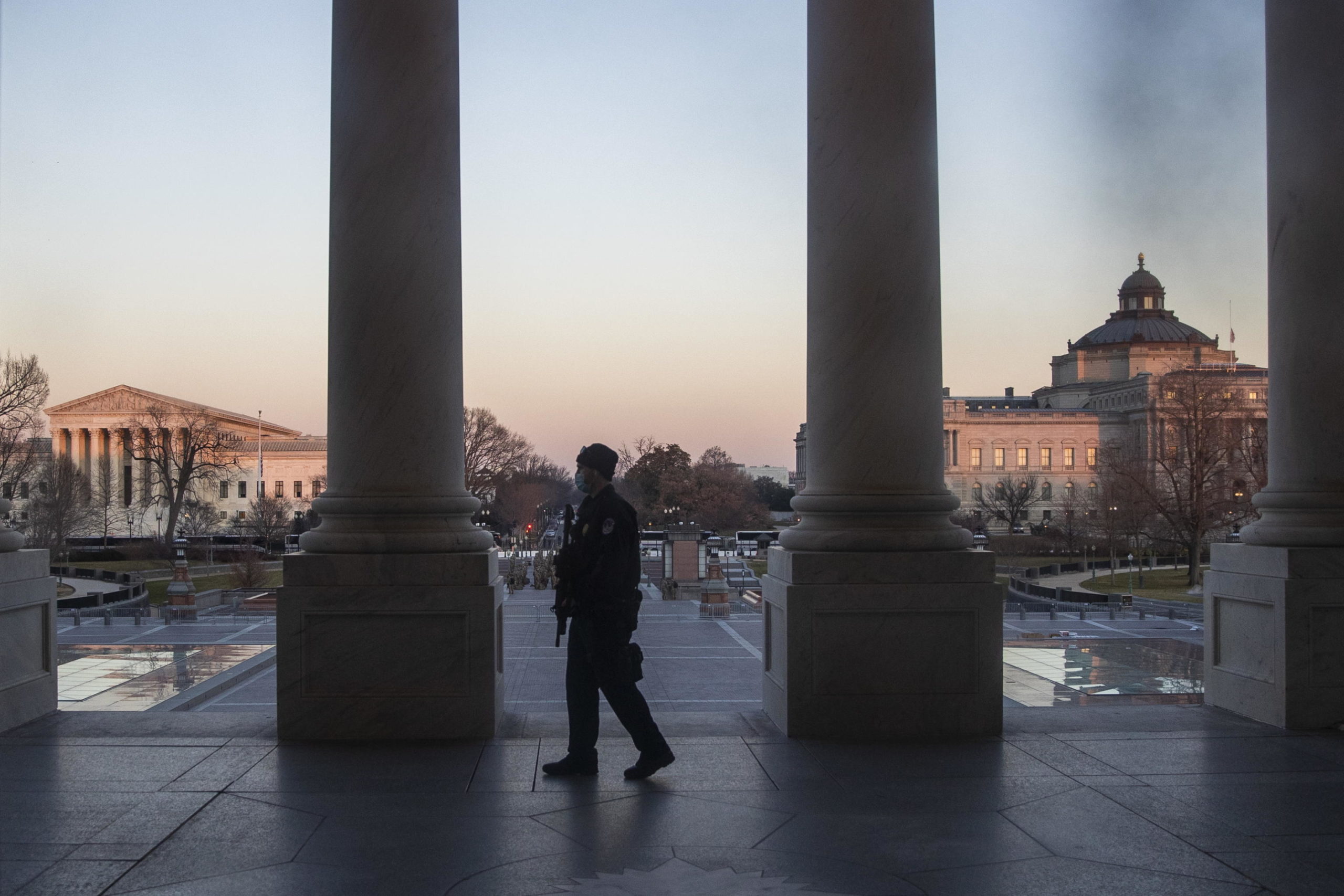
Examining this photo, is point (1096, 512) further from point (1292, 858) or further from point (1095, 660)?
point (1292, 858)

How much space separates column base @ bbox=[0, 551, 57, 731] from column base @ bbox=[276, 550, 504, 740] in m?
2.61

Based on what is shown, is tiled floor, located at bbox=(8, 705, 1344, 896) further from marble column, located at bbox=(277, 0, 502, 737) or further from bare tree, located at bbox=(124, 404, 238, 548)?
bare tree, located at bbox=(124, 404, 238, 548)

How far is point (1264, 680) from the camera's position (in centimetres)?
1137

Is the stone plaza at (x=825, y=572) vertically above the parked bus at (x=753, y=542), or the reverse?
the stone plaza at (x=825, y=572)

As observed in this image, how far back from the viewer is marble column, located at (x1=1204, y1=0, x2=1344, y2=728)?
11172 mm

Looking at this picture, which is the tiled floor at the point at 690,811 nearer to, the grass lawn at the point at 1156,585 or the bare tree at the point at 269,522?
the grass lawn at the point at 1156,585

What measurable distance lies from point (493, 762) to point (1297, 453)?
8301 mm

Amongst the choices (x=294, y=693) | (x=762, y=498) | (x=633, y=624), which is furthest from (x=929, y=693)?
(x=762, y=498)

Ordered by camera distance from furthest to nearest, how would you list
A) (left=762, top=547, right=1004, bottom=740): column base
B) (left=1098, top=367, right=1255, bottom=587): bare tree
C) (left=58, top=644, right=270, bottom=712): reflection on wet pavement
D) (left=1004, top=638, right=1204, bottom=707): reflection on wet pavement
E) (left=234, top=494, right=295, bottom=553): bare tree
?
(left=234, top=494, right=295, bottom=553): bare tree
(left=1098, top=367, right=1255, bottom=587): bare tree
(left=1004, top=638, right=1204, bottom=707): reflection on wet pavement
(left=58, top=644, right=270, bottom=712): reflection on wet pavement
(left=762, top=547, right=1004, bottom=740): column base

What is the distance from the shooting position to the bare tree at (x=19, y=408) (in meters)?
57.7

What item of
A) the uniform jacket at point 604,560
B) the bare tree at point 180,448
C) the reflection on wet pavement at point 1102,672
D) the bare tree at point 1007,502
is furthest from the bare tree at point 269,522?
the uniform jacket at point 604,560

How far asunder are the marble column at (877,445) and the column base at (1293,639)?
2821mm

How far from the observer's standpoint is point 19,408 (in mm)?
60281

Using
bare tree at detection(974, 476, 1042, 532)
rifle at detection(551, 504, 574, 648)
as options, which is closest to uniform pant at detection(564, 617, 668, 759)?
rifle at detection(551, 504, 574, 648)
